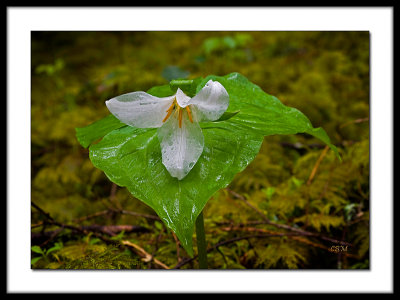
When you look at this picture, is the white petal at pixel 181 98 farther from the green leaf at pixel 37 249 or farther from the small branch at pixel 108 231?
the green leaf at pixel 37 249

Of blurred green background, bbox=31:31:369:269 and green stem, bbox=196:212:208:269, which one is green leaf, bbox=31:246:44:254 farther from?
green stem, bbox=196:212:208:269

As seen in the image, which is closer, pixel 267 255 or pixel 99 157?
pixel 99 157

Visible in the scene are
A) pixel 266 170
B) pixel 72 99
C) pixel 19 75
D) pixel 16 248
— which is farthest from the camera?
pixel 72 99

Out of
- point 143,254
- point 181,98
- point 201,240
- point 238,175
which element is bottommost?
point 143,254

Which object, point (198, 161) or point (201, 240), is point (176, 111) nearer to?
point (198, 161)

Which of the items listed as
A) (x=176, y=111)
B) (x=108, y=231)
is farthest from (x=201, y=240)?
(x=108, y=231)

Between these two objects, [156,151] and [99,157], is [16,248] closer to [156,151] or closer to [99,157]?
[99,157]

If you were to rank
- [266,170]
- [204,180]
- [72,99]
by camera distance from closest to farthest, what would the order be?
Answer: 1. [204,180]
2. [266,170]
3. [72,99]

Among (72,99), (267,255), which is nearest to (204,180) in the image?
(267,255)
